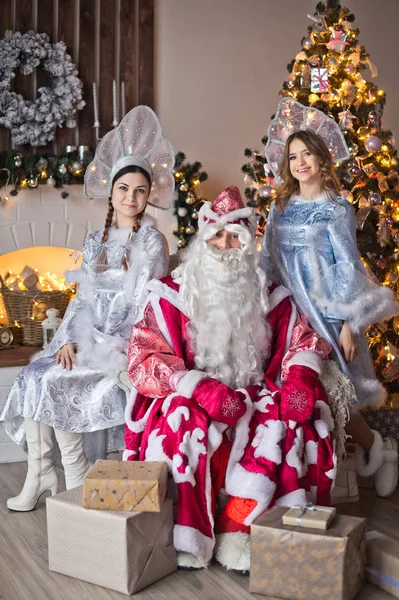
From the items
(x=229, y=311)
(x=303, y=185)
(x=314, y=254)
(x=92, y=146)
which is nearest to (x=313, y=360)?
(x=229, y=311)

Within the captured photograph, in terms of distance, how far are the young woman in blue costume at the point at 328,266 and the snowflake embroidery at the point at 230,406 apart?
66 centimetres

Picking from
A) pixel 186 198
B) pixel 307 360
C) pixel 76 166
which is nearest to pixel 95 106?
pixel 76 166

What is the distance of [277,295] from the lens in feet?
10.5

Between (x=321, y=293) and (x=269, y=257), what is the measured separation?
0.36m

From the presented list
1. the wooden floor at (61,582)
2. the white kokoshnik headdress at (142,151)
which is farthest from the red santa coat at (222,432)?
the white kokoshnik headdress at (142,151)

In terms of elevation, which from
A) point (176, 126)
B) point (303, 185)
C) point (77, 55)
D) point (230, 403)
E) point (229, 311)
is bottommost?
point (230, 403)

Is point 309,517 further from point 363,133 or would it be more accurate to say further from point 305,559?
point 363,133

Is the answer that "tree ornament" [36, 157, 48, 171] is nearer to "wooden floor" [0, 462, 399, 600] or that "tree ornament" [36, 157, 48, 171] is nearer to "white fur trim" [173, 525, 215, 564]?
"wooden floor" [0, 462, 399, 600]

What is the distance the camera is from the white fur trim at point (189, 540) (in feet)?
8.88

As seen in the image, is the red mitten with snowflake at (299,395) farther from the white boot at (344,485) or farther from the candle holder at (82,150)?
the candle holder at (82,150)

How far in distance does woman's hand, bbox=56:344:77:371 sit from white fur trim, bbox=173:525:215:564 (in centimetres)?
93

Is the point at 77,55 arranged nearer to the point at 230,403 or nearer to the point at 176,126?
the point at 176,126

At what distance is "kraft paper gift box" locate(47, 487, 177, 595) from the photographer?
2576mm

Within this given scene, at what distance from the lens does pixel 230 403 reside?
9.15 ft
